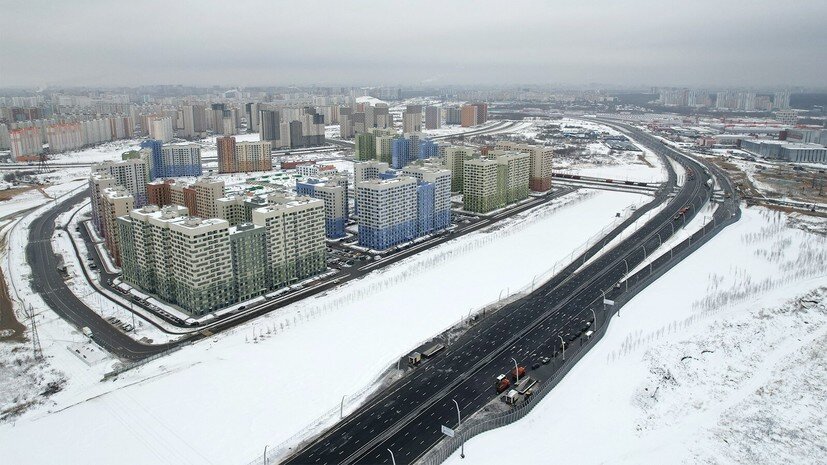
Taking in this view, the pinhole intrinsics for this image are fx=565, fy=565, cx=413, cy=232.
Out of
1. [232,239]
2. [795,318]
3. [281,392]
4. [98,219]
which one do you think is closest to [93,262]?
[98,219]

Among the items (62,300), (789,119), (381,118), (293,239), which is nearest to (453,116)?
(381,118)

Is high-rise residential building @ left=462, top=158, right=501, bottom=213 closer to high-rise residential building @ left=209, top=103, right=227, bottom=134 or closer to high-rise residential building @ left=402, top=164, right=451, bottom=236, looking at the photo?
high-rise residential building @ left=402, top=164, right=451, bottom=236

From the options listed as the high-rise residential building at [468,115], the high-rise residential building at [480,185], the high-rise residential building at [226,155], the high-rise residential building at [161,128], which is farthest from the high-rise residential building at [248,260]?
the high-rise residential building at [468,115]

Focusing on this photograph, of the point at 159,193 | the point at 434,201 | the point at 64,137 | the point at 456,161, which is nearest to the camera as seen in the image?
the point at 434,201

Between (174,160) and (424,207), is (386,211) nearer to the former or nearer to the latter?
(424,207)

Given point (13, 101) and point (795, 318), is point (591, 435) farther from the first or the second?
point (13, 101)

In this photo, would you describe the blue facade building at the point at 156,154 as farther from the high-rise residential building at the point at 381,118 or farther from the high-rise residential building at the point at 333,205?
the high-rise residential building at the point at 381,118
